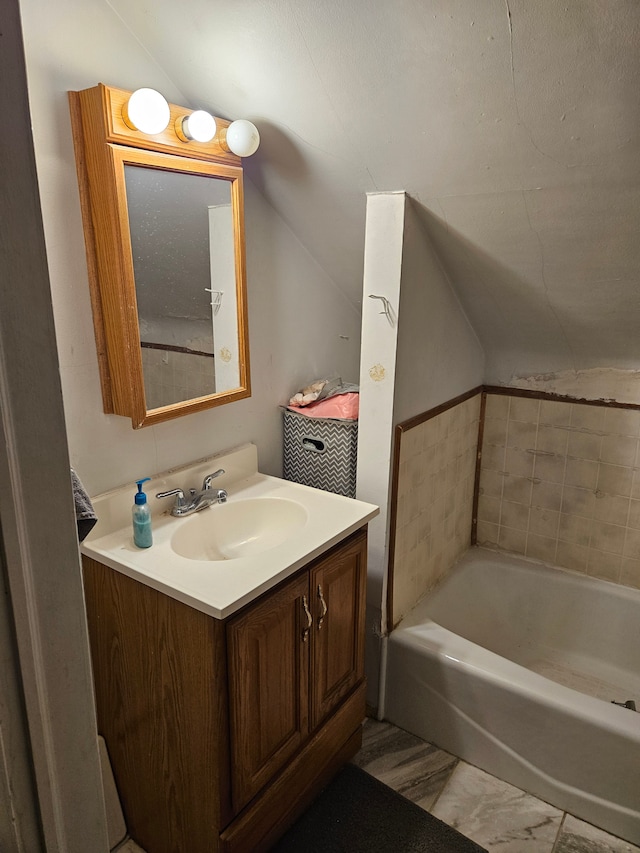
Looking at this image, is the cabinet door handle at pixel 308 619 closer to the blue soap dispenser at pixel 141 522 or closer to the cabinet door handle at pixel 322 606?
the cabinet door handle at pixel 322 606

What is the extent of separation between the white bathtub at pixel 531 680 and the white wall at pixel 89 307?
2.91 feet

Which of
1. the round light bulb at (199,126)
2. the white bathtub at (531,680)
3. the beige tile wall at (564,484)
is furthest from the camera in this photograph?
the beige tile wall at (564,484)

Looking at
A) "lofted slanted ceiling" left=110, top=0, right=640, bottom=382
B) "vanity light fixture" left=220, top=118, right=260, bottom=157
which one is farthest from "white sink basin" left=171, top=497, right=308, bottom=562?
"vanity light fixture" left=220, top=118, right=260, bottom=157

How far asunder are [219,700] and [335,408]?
1.04 metres

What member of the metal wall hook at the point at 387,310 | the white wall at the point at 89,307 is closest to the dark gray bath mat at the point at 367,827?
the white wall at the point at 89,307

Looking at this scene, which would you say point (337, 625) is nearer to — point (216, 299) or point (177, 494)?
point (177, 494)

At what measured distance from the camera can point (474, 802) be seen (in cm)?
181

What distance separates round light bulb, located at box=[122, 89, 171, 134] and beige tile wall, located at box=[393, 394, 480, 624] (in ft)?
3.71

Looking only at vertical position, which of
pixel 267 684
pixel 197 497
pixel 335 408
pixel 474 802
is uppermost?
pixel 335 408

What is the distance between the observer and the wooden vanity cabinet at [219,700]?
1.38m

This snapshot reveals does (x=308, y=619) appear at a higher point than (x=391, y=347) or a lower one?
lower

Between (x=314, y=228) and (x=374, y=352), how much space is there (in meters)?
0.50

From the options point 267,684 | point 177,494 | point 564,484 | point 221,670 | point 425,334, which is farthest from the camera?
point 564,484

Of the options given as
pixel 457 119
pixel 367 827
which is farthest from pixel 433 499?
pixel 457 119
